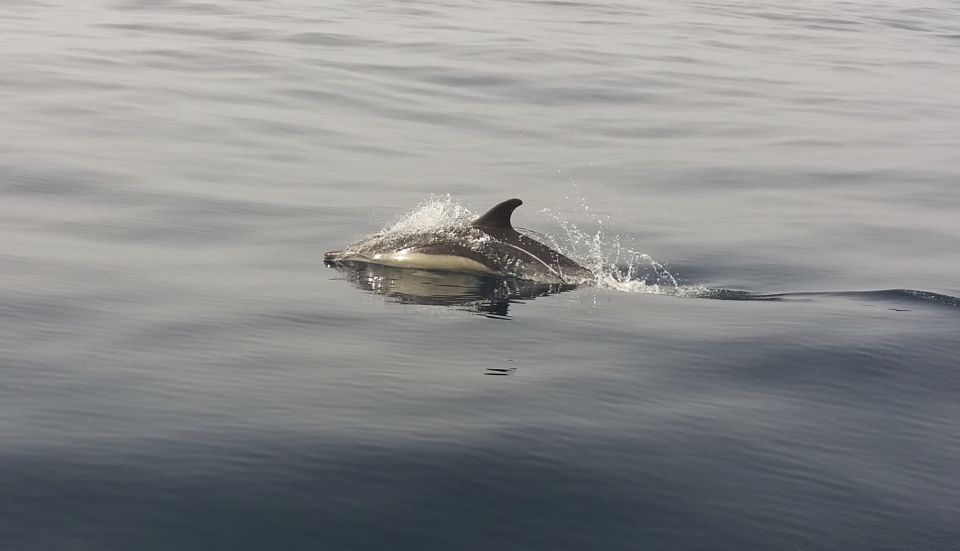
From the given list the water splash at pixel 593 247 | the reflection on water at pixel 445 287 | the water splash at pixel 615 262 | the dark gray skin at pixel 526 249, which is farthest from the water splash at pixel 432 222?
the water splash at pixel 615 262

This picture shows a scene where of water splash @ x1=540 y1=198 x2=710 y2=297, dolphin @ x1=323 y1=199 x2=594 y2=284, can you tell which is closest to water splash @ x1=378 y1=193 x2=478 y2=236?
dolphin @ x1=323 y1=199 x2=594 y2=284

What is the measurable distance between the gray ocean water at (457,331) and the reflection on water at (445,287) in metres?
0.08

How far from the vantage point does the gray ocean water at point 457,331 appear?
6906 mm

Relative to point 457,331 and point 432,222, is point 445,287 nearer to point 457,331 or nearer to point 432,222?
point 432,222

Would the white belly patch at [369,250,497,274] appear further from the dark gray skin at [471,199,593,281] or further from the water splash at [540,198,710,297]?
the water splash at [540,198,710,297]

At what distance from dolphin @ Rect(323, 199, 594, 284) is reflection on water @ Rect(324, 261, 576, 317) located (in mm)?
119

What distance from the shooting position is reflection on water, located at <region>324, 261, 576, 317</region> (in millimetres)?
11492

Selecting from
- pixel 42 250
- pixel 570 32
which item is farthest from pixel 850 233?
pixel 570 32

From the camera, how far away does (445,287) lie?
1208 centimetres

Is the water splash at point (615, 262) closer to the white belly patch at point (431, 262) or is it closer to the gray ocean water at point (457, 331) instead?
the gray ocean water at point (457, 331)

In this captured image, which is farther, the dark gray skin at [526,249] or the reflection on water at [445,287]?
the dark gray skin at [526,249]

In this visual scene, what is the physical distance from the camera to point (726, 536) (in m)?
6.72

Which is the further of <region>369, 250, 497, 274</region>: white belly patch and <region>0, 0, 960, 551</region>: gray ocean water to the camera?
<region>369, 250, 497, 274</region>: white belly patch

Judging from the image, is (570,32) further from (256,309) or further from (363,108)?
(256,309)
